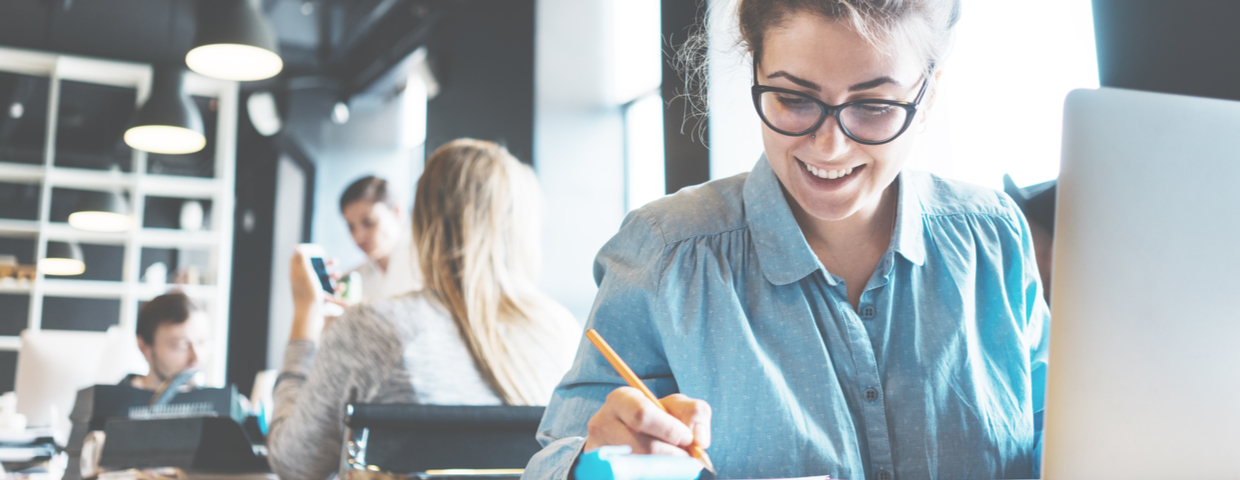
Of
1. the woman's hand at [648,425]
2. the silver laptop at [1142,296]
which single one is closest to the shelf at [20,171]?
the woman's hand at [648,425]

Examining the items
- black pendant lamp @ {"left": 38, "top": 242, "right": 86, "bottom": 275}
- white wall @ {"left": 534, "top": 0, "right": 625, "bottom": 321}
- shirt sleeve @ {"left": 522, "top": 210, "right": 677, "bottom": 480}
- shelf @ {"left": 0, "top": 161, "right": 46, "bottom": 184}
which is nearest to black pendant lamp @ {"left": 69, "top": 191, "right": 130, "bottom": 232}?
black pendant lamp @ {"left": 38, "top": 242, "right": 86, "bottom": 275}

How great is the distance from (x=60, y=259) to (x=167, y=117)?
8.75ft

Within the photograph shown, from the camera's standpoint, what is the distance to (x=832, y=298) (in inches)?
38.1

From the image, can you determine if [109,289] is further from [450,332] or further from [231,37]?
[450,332]

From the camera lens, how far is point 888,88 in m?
0.91

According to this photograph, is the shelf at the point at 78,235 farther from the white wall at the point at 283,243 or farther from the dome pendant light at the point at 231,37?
the dome pendant light at the point at 231,37

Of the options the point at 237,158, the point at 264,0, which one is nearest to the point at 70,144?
the point at 237,158

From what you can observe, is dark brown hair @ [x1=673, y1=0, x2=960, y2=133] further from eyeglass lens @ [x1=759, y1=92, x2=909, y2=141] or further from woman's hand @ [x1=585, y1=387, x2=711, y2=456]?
woman's hand @ [x1=585, y1=387, x2=711, y2=456]

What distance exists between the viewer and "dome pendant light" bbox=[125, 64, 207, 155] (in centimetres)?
466

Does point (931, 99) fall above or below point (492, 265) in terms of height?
above

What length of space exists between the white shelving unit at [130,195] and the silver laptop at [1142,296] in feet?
23.8

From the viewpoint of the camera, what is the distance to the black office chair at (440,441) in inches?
49.2

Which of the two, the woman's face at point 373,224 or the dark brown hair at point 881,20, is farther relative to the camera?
the woman's face at point 373,224

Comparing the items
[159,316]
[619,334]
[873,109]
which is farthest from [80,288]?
[873,109]
